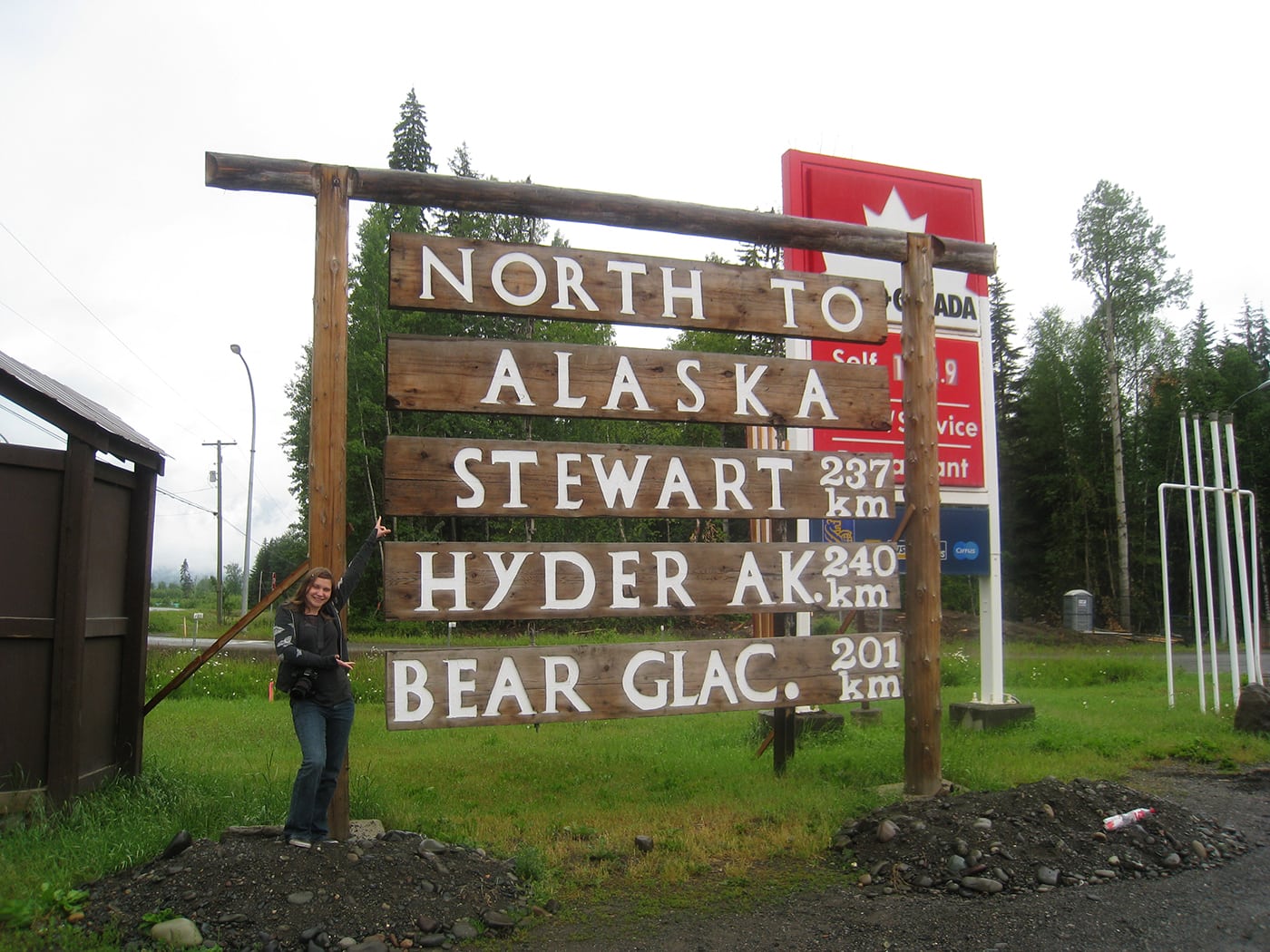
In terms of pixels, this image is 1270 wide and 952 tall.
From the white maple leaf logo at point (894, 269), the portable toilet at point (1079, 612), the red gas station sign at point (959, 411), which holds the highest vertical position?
the white maple leaf logo at point (894, 269)

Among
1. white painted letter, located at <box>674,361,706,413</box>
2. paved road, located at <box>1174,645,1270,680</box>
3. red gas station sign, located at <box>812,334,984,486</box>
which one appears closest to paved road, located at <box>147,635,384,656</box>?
red gas station sign, located at <box>812,334,984,486</box>

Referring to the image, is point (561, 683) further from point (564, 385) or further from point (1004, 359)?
point (1004, 359)

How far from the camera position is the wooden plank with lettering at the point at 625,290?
6336mm

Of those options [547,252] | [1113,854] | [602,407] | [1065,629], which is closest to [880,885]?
[1113,854]

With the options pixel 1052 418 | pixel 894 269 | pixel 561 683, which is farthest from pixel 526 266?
pixel 1052 418

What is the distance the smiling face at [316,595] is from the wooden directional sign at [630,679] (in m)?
0.67

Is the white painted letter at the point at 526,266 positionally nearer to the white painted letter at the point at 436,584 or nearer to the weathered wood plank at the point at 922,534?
the white painted letter at the point at 436,584

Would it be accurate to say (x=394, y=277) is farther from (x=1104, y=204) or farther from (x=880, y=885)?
(x=1104, y=204)

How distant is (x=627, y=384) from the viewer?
22.0 feet

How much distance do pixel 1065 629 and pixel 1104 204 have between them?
15.3 metres

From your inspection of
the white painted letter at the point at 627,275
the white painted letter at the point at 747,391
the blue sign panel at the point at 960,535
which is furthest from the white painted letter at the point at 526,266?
the blue sign panel at the point at 960,535

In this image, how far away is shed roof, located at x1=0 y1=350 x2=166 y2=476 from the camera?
5887 mm

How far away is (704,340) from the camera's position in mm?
41156

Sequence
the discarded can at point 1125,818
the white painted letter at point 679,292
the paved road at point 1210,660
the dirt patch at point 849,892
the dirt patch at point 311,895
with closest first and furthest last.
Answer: the dirt patch at point 311,895
the dirt patch at point 849,892
the discarded can at point 1125,818
the white painted letter at point 679,292
the paved road at point 1210,660
